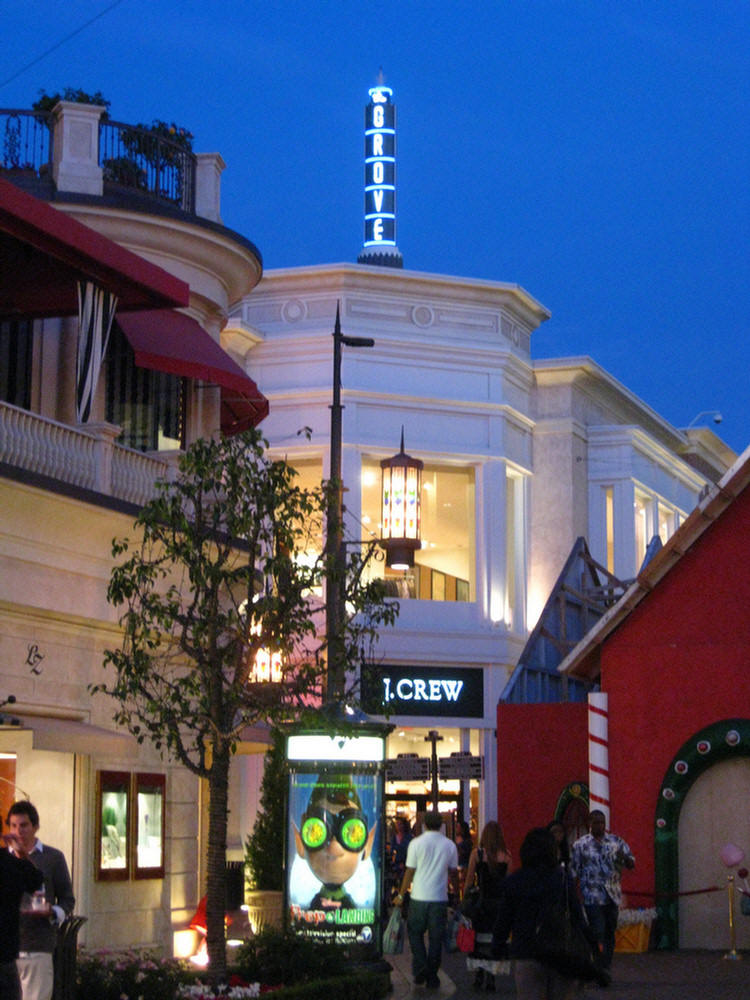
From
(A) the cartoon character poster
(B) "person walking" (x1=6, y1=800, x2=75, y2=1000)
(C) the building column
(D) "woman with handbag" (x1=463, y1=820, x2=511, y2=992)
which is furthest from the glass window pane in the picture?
(B) "person walking" (x1=6, y1=800, x2=75, y2=1000)

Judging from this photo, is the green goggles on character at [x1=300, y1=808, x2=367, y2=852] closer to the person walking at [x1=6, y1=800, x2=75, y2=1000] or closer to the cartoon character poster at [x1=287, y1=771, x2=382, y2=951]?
the cartoon character poster at [x1=287, y1=771, x2=382, y2=951]

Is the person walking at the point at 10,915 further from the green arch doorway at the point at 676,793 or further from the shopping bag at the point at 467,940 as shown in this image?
the green arch doorway at the point at 676,793

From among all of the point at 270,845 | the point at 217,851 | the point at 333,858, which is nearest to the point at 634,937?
the point at 270,845

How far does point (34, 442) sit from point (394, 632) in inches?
754

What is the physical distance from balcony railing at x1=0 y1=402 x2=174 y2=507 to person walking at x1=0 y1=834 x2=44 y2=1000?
750cm

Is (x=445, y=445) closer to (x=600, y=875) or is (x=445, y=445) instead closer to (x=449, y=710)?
(x=449, y=710)

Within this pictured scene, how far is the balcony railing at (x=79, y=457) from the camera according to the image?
677 inches

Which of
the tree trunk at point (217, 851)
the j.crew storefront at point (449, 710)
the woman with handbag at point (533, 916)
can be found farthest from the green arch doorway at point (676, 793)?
the j.crew storefront at point (449, 710)

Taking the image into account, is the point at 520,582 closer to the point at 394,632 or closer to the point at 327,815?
the point at 394,632

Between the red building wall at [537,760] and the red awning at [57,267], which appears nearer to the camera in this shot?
the red awning at [57,267]

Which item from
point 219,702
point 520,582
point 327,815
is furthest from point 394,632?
point 219,702

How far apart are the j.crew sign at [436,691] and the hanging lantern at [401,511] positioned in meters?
9.42

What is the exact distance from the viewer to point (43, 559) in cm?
1747

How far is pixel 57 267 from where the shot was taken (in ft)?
59.9
